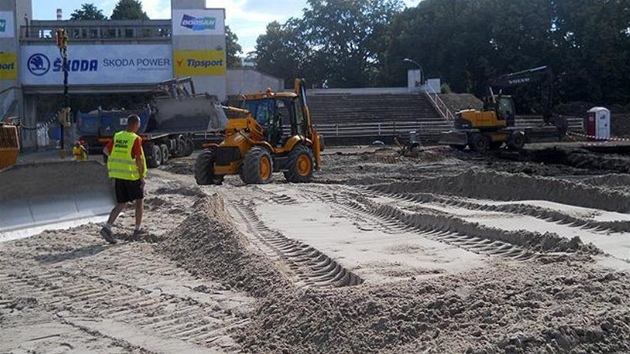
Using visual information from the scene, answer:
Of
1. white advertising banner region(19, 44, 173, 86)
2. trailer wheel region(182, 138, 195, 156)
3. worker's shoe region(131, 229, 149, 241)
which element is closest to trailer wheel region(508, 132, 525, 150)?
trailer wheel region(182, 138, 195, 156)

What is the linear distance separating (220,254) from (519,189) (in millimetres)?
7927

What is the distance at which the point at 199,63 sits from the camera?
50.1m

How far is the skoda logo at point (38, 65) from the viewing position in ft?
161

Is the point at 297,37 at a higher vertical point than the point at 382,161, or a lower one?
higher

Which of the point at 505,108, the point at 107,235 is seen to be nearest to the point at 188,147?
the point at 505,108

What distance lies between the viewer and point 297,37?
88.3m

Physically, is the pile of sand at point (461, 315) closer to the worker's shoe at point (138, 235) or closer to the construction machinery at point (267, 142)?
the worker's shoe at point (138, 235)

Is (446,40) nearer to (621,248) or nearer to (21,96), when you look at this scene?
(21,96)

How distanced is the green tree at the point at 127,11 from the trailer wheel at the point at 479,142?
57439 mm

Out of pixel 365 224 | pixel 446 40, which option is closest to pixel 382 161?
pixel 365 224

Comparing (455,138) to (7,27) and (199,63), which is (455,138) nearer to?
(199,63)

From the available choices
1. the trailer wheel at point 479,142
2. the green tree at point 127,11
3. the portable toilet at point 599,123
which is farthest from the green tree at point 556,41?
the green tree at point 127,11

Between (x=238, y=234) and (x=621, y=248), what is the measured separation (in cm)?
447

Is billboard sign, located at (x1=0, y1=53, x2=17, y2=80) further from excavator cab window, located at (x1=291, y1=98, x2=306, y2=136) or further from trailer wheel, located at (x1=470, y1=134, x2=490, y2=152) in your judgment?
excavator cab window, located at (x1=291, y1=98, x2=306, y2=136)
